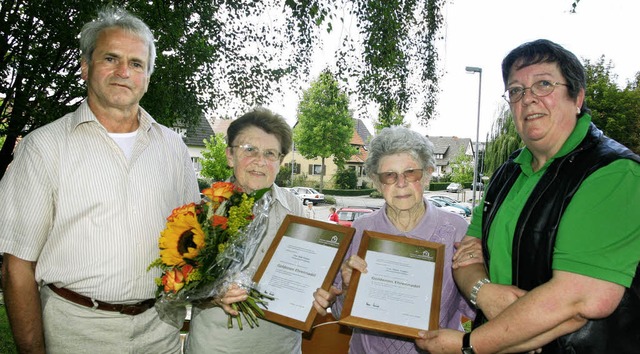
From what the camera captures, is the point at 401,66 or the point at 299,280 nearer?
the point at 299,280

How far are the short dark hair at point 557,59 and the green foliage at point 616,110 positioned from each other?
33900 mm

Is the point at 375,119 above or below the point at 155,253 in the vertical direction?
above

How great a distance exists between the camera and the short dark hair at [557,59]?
211cm

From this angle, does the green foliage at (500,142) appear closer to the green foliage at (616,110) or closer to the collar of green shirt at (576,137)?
the green foliage at (616,110)

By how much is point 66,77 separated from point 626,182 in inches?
283

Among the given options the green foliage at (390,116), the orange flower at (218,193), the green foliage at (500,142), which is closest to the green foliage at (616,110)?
the green foliage at (500,142)

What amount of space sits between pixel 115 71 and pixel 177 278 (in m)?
1.34

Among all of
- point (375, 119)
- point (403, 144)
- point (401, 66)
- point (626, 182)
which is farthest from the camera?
point (375, 119)

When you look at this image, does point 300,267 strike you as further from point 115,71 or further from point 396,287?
point 115,71

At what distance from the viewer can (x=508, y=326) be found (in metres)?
1.96

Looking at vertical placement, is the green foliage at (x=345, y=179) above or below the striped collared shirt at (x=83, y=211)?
below

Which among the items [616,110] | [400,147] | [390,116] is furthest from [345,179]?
[400,147]

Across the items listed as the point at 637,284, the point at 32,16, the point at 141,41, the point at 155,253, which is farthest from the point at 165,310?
the point at 32,16

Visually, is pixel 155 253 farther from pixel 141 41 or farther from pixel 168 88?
pixel 168 88
